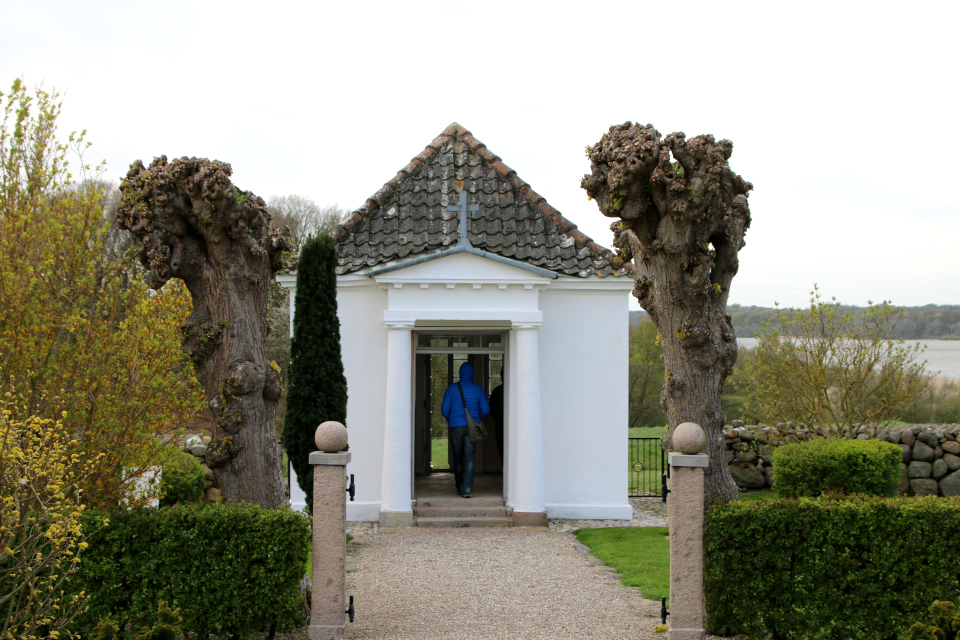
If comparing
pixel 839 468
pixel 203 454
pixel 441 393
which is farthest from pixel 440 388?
pixel 839 468

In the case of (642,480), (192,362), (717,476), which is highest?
(192,362)

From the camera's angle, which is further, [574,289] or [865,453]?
[574,289]

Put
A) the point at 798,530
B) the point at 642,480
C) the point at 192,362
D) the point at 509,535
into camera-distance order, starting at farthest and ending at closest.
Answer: the point at 642,480, the point at 509,535, the point at 192,362, the point at 798,530

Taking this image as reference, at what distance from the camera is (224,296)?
6.95 m

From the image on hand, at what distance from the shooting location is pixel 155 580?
610cm

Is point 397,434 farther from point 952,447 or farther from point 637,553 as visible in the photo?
point 952,447

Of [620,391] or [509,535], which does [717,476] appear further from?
[620,391]

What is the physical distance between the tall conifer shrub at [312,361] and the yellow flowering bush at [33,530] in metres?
4.34

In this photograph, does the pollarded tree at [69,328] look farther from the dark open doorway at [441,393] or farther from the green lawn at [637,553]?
the dark open doorway at [441,393]

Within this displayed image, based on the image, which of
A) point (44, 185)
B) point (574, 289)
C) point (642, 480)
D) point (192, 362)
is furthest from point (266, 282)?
point (642, 480)

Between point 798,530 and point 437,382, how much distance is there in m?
9.91

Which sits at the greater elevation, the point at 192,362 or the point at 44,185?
the point at 44,185

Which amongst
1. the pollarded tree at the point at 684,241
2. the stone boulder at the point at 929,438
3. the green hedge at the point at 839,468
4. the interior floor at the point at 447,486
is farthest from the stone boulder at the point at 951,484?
the pollarded tree at the point at 684,241

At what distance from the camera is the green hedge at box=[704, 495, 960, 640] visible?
6184 millimetres
